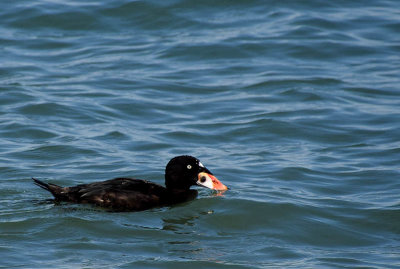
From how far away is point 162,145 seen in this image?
38.6 ft

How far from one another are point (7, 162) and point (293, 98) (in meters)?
5.11

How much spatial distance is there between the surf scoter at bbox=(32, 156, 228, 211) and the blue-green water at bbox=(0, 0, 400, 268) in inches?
5.4

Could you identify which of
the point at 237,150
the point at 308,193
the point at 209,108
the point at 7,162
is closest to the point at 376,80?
the point at 209,108

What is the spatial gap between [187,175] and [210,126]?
9.87ft

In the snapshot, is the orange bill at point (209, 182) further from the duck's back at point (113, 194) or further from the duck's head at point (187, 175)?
the duck's back at point (113, 194)

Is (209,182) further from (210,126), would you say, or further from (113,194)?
(210,126)

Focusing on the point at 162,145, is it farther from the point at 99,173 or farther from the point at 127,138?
the point at 99,173

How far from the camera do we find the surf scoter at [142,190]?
9.05 meters

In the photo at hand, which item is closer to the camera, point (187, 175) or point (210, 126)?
point (187, 175)

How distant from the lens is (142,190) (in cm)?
927

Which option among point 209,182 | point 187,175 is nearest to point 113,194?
point 187,175

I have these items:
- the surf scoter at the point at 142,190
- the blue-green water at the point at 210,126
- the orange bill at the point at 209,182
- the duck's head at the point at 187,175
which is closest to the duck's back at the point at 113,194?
the surf scoter at the point at 142,190

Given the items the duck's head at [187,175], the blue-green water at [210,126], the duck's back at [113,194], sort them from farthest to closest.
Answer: the duck's head at [187,175]
the duck's back at [113,194]
the blue-green water at [210,126]

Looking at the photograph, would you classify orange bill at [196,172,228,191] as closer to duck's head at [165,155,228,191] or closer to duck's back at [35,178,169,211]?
duck's head at [165,155,228,191]
